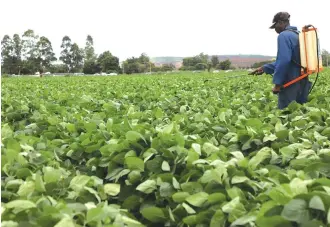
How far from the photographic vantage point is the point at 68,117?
4.52 m

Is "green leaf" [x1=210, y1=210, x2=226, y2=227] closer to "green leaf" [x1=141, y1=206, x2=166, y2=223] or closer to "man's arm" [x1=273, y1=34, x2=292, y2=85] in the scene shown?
"green leaf" [x1=141, y1=206, x2=166, y2=223]

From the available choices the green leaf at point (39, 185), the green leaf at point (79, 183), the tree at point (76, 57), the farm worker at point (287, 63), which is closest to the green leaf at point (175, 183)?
the green leaf at point (79, 183)

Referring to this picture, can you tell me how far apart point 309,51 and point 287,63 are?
0.28 metres

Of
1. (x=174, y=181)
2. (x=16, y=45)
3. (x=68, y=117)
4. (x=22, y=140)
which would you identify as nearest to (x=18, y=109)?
(x=68, y=117)

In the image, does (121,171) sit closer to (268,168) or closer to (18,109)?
(268,168)

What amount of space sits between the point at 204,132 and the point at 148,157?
110 centimetres

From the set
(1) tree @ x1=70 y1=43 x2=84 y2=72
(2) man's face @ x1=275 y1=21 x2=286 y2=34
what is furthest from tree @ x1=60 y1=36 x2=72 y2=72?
(2) man's face @ x1=275 y1=21 x2=286 y2=34

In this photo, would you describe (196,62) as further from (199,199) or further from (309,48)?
(199,199)

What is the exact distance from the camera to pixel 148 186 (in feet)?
8.02

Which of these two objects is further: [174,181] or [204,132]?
[204,132]

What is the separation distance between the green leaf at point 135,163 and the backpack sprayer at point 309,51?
3.35m

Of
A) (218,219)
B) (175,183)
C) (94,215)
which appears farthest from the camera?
(175,183)

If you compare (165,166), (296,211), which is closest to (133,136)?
(165,166)

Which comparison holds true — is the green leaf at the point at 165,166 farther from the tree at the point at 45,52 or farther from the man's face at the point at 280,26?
the tree at the point at 45,52
